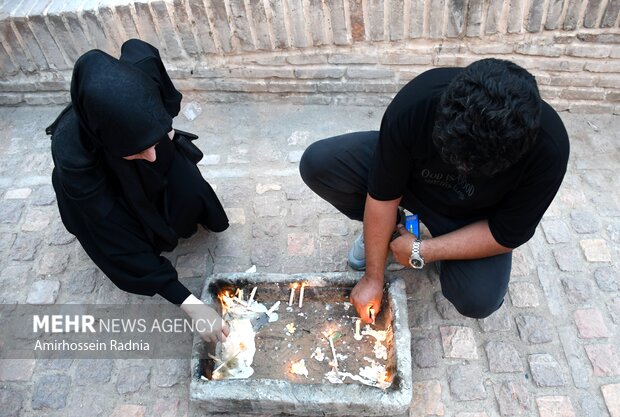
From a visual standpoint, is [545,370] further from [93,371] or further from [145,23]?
[145,23]

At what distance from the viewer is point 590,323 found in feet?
8.84

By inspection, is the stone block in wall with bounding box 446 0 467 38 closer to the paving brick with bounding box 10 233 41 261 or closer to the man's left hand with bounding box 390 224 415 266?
the man's left hand with bounding box 390 224 415 266

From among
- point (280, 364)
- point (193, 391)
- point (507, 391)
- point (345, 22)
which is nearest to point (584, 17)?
point (345, 22)

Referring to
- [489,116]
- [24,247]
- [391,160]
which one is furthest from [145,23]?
[489,116]

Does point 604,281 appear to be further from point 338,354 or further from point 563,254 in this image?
point 338,354

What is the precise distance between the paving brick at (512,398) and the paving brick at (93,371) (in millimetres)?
2023

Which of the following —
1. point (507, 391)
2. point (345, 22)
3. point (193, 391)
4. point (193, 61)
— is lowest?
point (507, 391)

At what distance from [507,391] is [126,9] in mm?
3450

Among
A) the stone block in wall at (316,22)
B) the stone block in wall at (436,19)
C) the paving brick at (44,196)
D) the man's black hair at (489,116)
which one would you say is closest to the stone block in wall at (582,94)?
the stone block in wall at (436,19)

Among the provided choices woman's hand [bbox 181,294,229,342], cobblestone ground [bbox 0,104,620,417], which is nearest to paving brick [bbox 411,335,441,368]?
cobblestone ground [bbox 0,104,620,417]

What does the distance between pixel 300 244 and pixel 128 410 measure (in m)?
1.32

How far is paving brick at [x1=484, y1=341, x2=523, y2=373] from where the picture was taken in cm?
257

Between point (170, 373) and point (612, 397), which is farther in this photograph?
point (170, 373)

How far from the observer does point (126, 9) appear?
3590 millimetres
